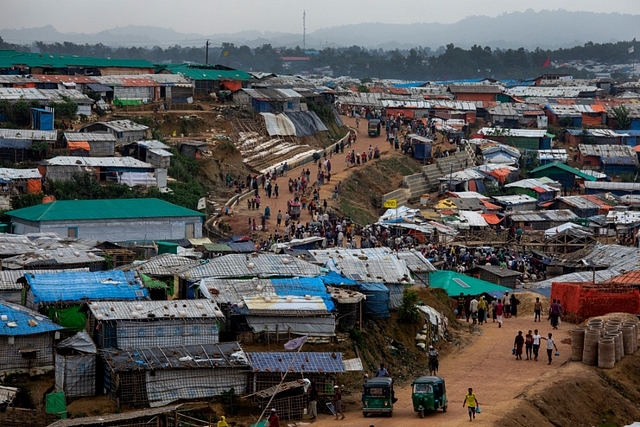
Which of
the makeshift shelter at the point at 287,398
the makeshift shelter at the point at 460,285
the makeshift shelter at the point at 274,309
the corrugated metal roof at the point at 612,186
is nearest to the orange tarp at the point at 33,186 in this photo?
the makeshift shelter at the point at 460,285

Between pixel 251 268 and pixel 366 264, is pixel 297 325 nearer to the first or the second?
pixel 251 268

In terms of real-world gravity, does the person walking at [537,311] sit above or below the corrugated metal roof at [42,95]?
below

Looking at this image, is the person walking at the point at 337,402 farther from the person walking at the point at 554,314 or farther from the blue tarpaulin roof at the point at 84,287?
the person walking at the point at 554,314

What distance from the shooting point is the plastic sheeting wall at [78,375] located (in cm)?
1658

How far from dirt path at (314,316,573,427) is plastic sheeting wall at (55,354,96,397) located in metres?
3.16

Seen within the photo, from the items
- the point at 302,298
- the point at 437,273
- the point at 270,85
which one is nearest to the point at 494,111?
the point at 270,85

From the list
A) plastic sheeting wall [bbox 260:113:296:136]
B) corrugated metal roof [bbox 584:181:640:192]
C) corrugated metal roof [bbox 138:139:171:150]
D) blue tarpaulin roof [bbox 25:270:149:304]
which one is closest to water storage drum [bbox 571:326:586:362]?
blue tarpaulin roof [bbox 25:270:149:304]

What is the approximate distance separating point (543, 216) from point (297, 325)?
22597 millimetres

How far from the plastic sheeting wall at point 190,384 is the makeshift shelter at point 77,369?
0.98 m

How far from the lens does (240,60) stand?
139375 millimetres

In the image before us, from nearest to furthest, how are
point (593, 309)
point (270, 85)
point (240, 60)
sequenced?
point (593, 309) < point (270, 85) < point (240, 60)

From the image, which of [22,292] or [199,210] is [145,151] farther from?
[22,292]

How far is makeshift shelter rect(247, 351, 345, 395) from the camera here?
16641 millimetres

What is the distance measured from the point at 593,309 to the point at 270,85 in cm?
3300
